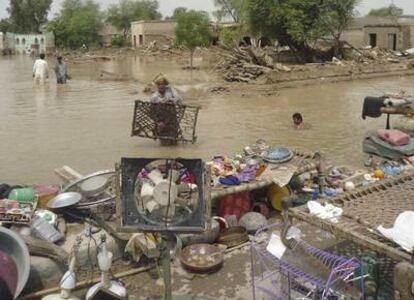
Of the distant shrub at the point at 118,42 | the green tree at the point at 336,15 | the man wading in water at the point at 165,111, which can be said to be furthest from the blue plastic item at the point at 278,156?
the distant shrub at the point at 118,42

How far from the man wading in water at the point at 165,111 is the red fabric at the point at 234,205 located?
3175 millimetres

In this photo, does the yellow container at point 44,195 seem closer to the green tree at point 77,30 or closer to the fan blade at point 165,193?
the fan blade at point 165,193

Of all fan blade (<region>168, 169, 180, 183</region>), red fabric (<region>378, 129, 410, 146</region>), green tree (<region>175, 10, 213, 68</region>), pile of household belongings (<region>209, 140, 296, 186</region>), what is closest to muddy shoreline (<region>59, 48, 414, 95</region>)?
green tree (<region>175, 10, 213, 68</region>)

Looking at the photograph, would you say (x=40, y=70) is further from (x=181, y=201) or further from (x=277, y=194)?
(x=181, y=201)

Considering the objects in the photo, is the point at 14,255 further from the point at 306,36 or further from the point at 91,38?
the point at 91,38

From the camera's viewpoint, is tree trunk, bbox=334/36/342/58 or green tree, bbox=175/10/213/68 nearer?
tree trunk, bbox=334/36/342/58

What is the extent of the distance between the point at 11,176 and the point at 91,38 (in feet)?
186

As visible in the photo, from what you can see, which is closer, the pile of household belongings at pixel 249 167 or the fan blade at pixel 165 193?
the fan blade at pixel 165 193

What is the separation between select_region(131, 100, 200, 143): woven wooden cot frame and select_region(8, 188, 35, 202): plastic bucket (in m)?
3.39

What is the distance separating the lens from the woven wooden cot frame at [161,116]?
830 cm

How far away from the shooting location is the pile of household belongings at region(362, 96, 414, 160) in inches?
291

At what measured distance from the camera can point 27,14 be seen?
241 feet

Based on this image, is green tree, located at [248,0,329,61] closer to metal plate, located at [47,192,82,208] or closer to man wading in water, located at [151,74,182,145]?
man wading in water, located at [151,74,182,145]

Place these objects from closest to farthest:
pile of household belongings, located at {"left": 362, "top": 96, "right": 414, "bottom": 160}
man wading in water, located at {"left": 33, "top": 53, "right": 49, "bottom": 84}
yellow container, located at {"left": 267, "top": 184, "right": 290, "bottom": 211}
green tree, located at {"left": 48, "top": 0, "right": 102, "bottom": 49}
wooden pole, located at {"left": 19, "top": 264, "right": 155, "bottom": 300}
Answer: wooden pole, located at {"left": 19, "top": 264, "right": 155, "bottom": 300} < yellow container, located at {"left": 267, "top": 184, "right": 290, "bottom": 211} < pile of household belongings, located at {"left": 362, "top": 96, "right": 414, "bottom": 160} < man wading in water, located at {"left": 33, "top": 53, "right": 49, "bottom": 84} < green tree, located at {"left": 48, "top": 0, "right": 102, "bottom": 49}
